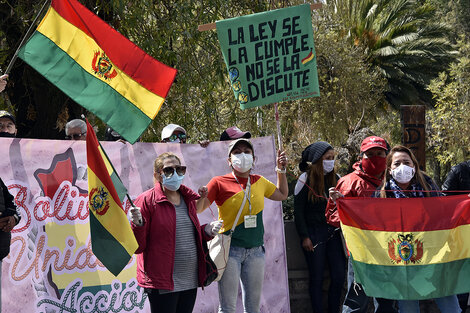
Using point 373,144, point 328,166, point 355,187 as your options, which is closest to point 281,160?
point 355,187

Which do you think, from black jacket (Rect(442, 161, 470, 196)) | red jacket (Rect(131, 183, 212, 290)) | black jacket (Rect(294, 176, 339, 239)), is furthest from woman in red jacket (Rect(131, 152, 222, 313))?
black jacket (Rect(442, 161, 470, 196))

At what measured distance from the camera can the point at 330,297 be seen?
23.8 ft

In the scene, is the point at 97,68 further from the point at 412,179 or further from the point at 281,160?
the point at 412,179

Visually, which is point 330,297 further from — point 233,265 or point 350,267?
point 233,265

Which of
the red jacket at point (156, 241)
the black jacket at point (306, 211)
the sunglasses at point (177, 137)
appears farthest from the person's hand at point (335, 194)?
the sunglasses at point (177, 137)

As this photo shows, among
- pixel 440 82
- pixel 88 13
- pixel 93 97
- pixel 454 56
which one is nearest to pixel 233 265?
pixel 93 97

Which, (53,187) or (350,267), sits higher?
(53,187)

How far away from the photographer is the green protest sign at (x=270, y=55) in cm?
649

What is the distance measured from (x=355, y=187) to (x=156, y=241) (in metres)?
2.11

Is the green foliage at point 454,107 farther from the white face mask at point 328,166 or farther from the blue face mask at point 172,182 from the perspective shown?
the blue face mask at point 172,182

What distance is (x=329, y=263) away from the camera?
23.9 ft

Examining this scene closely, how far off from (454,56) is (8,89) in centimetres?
1939

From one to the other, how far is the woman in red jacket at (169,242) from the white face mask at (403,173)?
1539mm

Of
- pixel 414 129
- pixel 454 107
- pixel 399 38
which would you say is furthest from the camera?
pixel 399 38
